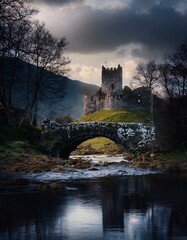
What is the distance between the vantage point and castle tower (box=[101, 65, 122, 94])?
114375 mm

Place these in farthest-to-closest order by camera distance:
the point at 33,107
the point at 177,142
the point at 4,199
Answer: the point at 33,107 → the point at 177,142 → the point at 4,199

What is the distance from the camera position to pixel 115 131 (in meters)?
47.7

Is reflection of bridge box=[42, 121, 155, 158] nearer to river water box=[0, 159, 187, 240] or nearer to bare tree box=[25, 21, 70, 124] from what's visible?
bare tree box=[25, 21, 70, 124]

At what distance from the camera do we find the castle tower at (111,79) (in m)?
114

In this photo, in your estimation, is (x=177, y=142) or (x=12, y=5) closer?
(x=12, y=5)

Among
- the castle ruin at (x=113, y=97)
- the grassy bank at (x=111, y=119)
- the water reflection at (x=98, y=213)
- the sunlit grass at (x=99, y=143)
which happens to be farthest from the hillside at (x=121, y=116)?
the water reflection at (x=98, y=213)

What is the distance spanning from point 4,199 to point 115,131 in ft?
98.9

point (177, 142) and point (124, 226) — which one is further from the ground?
point (177, 142)

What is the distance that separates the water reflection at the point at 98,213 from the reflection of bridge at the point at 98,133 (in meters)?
24.3

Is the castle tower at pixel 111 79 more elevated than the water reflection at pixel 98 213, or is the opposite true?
the castle tower at pixel 111 79

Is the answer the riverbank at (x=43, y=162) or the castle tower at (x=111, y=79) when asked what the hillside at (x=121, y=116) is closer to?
the castle tower at (x=111, y=79)

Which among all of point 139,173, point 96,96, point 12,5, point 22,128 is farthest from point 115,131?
point 96,96

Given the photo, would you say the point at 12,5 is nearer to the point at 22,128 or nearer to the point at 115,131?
the point at 22,128

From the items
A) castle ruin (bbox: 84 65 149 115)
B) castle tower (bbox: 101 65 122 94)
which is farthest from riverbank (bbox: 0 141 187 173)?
castle tower (bbox: 101 65 122 94)
